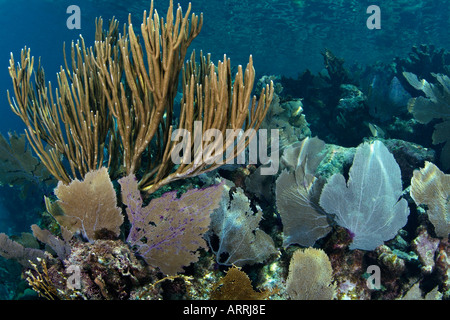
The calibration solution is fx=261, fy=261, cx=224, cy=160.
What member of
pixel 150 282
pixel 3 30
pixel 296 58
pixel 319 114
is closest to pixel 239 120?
pixel 150 282

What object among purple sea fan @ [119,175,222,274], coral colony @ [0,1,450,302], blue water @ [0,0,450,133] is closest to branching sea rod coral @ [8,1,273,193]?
coral colony @ [0,1,450,302]

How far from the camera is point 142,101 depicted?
105 inches

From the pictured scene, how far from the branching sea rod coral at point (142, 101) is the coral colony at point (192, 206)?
0.01 metres

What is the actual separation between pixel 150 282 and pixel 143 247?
29cm

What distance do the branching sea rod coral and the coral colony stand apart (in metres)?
0.01

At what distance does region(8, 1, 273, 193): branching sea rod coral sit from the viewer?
7.28ft

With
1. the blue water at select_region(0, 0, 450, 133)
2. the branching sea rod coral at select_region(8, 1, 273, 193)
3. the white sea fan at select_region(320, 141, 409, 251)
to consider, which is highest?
the blue water at select_region(0, 0, 450, 133)

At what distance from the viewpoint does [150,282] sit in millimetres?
2195

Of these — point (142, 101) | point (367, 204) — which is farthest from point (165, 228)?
point (367, 204)

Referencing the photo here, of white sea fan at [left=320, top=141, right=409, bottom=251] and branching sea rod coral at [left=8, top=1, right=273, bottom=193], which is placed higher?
branching sea rod coral at [left=8, top=1, right=273, bottom=193]

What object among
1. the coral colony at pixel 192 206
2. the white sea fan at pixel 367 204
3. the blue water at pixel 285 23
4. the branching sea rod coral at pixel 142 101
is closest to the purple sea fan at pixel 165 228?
the coral colony at pixel 192 206

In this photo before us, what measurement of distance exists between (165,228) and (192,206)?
30 centimetres

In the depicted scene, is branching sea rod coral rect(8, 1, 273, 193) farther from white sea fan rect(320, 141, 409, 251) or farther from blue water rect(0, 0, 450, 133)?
blue water rect(0, 0, 450, 133)

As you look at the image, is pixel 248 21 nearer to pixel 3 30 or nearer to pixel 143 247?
pixel 143 247
